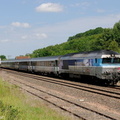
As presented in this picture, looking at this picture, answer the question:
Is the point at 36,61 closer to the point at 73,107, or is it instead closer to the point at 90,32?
the point at 73,107

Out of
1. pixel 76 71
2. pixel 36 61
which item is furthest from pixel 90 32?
pixel 76 71

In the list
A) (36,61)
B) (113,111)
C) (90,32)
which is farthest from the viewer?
(90,32)

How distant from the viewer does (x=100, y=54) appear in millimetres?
20844

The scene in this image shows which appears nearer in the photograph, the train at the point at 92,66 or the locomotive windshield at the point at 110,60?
the train at the point at 92,66

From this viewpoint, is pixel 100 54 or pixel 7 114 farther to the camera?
pixel 100 54

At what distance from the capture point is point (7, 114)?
8.54 metres

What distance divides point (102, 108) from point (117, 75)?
8.26m

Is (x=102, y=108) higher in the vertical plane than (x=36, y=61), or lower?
lower


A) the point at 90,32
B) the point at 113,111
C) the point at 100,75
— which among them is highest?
the point at 90,32

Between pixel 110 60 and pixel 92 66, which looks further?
pixel 92 66

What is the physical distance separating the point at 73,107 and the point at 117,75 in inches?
328

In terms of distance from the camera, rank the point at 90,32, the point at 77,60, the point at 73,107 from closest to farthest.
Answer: the point at 73,107, the point at 77,60, the point at 90,32

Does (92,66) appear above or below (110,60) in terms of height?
below

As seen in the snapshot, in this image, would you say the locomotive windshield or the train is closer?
the train
